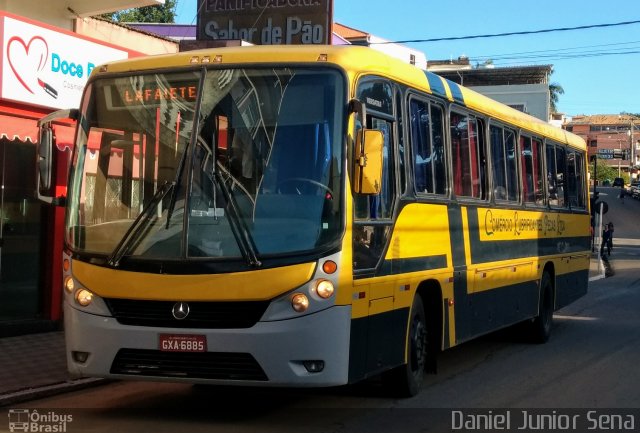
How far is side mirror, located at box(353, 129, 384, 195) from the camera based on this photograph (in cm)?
689

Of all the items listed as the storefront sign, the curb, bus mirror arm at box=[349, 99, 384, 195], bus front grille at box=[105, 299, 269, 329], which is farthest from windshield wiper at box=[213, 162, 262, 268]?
the storefront sign

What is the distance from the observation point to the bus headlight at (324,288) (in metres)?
6.64

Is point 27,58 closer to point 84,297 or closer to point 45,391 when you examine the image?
point 45,391

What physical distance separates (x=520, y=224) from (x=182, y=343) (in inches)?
255

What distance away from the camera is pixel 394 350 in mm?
7785

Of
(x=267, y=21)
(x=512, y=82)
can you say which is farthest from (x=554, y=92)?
(x=267, y=21)

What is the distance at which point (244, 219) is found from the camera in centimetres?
676

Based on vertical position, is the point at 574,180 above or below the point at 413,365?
above

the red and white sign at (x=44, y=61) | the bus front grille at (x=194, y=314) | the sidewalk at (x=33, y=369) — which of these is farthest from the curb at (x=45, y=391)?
the red and white sign at (x=44, y=61)

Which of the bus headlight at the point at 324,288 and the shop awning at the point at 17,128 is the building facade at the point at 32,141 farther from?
the bus headlight at the point at 324,288

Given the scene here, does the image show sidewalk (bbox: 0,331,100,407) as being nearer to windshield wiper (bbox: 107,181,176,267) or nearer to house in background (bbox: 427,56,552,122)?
windshield wiper (bbox: 107,181,176,267)

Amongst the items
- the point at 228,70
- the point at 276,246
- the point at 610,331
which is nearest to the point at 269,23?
the point at 610,331

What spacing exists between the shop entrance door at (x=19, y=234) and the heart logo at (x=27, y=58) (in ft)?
3.00

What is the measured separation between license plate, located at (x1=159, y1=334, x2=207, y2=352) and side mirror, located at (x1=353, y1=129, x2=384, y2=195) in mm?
1723
